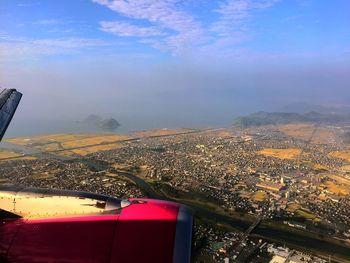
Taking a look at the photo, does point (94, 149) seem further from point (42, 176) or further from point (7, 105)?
point (7, 105)

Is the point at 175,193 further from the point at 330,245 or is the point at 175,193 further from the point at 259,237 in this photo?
the point at 330,245

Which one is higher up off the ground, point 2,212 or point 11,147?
point 2,212

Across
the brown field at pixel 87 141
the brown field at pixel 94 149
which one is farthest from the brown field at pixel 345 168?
the brown field at pixel 87 141

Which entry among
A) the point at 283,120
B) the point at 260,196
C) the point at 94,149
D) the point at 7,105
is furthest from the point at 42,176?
the point at 283,120

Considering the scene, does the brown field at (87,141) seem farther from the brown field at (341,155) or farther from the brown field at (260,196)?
the brown field at (341,155)

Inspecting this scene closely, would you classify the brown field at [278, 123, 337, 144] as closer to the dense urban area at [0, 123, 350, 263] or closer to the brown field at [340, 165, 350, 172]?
the dense urban area at [0, 123, 350, 263]

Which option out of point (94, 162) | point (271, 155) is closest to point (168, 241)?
point (94, 162)
